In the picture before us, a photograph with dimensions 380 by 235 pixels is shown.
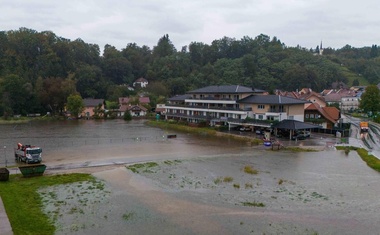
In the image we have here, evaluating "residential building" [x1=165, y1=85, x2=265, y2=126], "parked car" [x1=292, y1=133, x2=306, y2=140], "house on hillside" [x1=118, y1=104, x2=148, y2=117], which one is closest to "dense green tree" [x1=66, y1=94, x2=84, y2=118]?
"house on hillside" [x1=118, y1=104, x2=148, y2=117]

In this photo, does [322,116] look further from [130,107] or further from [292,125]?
[130,107]

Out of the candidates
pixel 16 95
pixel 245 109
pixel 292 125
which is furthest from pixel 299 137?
pixel 16 95

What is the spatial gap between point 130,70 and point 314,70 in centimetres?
4978

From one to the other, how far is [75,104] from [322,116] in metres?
42.3

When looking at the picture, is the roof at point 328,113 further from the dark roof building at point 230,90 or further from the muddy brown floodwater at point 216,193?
the muddy brown floodwater at point 216,193

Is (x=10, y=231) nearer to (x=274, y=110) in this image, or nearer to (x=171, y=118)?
(x=274, y=110)

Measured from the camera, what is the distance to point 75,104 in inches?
2427

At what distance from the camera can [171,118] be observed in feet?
185

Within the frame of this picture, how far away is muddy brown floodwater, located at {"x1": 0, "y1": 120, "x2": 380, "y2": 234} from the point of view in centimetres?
1291

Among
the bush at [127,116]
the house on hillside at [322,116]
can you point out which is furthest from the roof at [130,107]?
the house on hillside at [322,116]

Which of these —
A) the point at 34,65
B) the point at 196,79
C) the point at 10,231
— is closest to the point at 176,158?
the point at 10,231

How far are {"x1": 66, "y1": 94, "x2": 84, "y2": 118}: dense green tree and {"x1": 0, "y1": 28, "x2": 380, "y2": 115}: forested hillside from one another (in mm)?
6086

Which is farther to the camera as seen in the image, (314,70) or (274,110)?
(314,70)

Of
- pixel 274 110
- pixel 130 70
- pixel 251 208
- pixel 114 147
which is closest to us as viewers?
pixel 251 208
